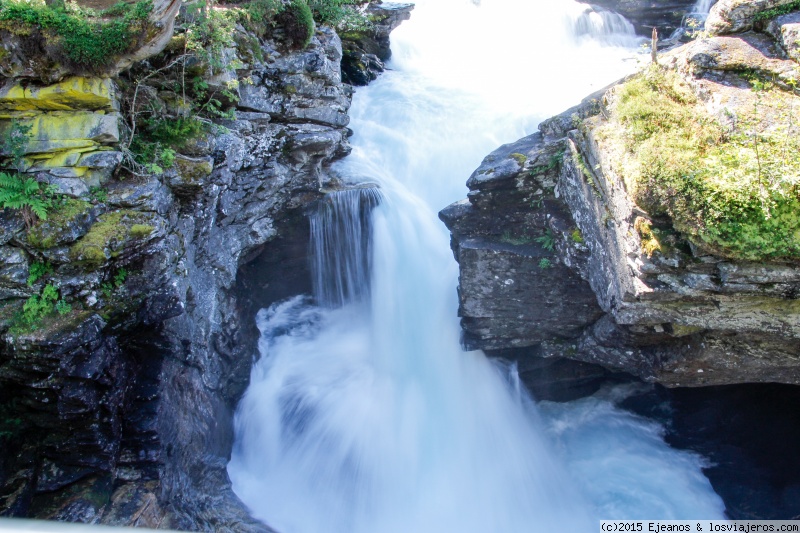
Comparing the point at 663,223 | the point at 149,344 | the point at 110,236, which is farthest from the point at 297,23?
the point at 663,223

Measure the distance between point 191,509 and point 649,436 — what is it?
318 inches

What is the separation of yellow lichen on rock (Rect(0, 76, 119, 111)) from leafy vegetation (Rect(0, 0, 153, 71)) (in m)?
0.21

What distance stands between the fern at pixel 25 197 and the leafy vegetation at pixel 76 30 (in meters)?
1.62

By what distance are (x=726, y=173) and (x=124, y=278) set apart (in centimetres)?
735

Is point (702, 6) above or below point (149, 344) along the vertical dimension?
above

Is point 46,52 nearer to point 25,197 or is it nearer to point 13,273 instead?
point 25,197

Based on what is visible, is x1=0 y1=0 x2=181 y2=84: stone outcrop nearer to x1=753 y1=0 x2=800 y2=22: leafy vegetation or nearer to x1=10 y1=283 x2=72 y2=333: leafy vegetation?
x1=10 y1=283 x2=72 y2=333: leafy vegetation

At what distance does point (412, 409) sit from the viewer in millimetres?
9305

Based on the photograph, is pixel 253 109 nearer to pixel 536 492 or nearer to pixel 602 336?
pixel 602 336

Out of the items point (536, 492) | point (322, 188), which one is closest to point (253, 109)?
point (322, 188)

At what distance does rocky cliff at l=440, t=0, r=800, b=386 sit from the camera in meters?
5.21

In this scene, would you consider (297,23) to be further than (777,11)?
Yes

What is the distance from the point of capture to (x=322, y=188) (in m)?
10.1

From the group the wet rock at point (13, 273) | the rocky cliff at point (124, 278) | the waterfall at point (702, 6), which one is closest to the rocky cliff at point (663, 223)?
the rocky cliff at point (124, 278)
